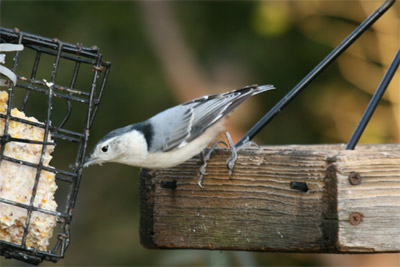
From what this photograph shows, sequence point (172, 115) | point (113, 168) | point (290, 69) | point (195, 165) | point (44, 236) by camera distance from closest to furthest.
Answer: point (44, 236), point (195, 165), point (172, 115), point (290, 69), point (113, 168)

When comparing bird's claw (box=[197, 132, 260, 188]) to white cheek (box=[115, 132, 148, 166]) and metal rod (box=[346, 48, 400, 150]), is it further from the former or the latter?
metal rod (box=[346, 48, 400, 150])

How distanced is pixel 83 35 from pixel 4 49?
4822mm

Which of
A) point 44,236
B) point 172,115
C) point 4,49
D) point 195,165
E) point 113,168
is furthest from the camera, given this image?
point 113,168

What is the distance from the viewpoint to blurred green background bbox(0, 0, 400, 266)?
645 cm

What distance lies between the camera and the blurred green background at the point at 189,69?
6449mm

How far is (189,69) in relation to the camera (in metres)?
7.11

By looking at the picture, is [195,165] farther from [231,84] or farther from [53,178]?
[231,84]

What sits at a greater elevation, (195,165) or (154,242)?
(195,165)

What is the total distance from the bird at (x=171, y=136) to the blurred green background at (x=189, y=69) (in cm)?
293

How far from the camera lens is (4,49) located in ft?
8.67

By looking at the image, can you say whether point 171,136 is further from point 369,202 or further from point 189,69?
point 189,69

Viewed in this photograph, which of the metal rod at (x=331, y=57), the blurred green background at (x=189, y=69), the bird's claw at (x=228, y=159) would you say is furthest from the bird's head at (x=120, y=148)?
the blurred green background at (x=189, y=69)

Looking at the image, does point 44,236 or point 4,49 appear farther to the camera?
point 44,236

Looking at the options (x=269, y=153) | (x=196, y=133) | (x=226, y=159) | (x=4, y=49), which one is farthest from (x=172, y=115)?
(x=4, y=49)
